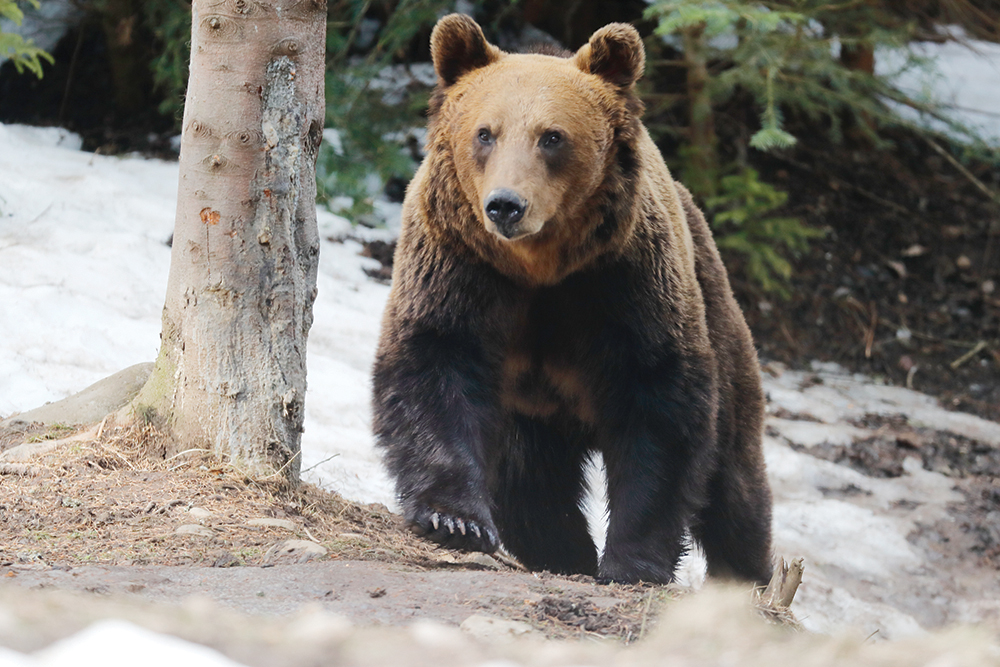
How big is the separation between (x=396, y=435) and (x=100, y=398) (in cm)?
152

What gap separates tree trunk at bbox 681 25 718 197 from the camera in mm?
8688

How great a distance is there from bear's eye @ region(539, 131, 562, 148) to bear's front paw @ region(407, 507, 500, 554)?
1448 millimetres

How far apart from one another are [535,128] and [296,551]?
5.71 ft

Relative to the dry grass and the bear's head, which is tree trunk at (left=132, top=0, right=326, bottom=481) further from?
the bear's head

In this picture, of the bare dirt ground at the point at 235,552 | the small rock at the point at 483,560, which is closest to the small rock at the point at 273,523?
the bare dirt ground at the point at 235,552

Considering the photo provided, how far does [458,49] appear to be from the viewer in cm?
385

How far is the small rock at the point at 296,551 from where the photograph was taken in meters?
3.12

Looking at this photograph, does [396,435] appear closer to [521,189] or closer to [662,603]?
[521,189]

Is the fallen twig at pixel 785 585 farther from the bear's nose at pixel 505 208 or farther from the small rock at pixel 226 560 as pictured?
the small rock at pixel 226 560

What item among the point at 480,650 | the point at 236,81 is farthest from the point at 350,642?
the point at 236,81

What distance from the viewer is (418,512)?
367 centimetres

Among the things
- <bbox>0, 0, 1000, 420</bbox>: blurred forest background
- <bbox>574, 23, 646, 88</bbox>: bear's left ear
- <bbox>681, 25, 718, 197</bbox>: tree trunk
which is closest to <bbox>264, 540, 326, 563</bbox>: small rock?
<bbox>574, 23, 646, 88</bbox>: bear's left ear

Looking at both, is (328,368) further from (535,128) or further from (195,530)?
(535,128)

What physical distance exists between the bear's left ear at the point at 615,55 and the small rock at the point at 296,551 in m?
2.14
